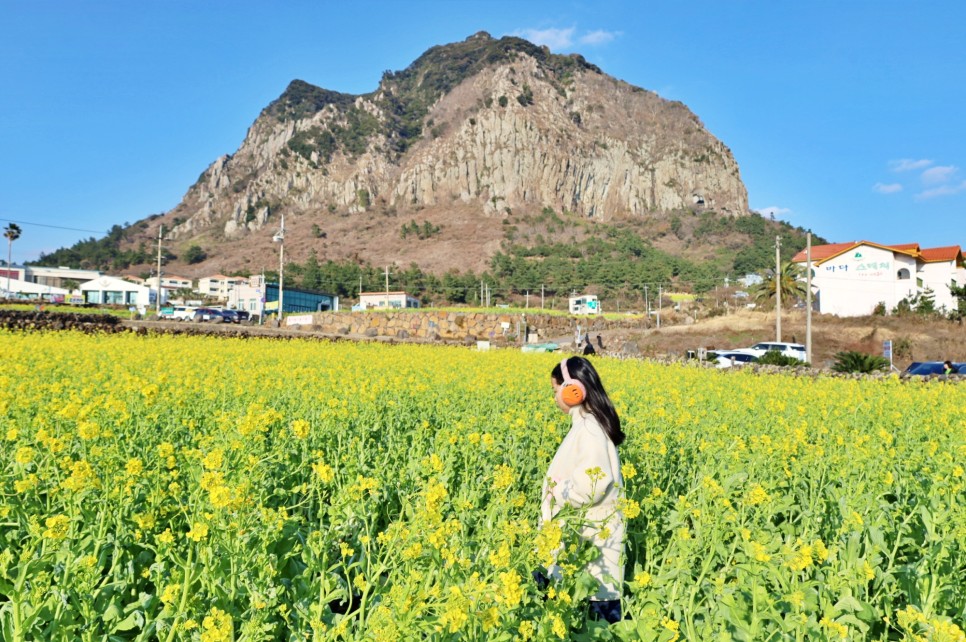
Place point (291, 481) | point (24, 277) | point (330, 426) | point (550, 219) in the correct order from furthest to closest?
point (550, 219) → point (24, 277) → point (330, 426) → point (291, 481)

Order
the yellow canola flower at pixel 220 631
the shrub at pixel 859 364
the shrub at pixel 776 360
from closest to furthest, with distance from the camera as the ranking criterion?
1. the yellow canola flower at pixel 220 631
2. the shrub at pixel 859 364
3. the shrub at pixel 776 360

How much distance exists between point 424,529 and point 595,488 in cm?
111

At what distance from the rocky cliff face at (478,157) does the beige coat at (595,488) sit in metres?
130

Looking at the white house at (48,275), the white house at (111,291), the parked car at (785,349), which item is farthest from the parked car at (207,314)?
the white house at (48,275)

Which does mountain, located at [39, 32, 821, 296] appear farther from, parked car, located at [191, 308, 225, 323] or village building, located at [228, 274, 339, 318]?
parked car, located at [191, 308, 225, 323]

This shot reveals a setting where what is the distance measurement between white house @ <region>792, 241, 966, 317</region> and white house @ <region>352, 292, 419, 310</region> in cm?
3466

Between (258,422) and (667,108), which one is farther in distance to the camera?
(667,108)

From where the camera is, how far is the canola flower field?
6.16ft

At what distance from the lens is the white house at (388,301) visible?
2172 inches

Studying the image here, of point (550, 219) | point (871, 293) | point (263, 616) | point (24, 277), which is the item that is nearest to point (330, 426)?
point (263, 616)

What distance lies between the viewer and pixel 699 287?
82812mm

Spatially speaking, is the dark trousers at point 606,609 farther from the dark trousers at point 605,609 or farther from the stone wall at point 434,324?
the stone wall at point 434,324

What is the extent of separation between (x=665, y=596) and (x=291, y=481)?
2.51m

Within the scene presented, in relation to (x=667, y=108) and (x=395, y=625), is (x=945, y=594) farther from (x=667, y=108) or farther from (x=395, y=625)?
(x=667, y=108)
